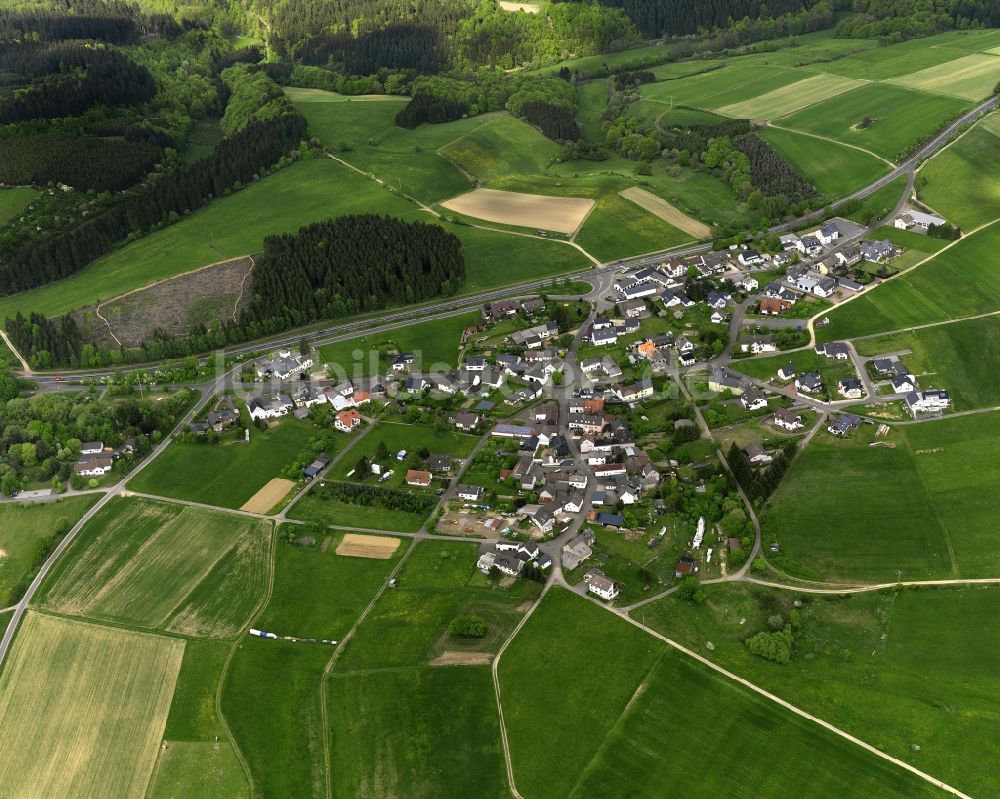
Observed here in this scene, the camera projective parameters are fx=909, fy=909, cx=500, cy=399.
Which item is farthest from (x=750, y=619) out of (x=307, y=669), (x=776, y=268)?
Answer: (x=776, y=268)

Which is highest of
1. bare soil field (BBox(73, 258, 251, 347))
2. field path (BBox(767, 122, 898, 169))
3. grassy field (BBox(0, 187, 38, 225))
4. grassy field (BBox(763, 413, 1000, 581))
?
field path (BBox(767, 122, 898, 169))

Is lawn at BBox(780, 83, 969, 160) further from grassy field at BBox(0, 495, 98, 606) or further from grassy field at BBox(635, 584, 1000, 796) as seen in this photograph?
grassy field at BBox(0, 495, 98, 606)

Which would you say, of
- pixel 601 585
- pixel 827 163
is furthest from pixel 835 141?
pixel 601 585

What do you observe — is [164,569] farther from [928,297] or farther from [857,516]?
[928,297]

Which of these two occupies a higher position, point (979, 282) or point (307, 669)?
point (979, 282)

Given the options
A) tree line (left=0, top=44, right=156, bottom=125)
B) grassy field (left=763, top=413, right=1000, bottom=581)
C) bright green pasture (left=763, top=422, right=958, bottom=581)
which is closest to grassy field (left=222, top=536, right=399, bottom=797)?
bright green pasture (left=763, top=422, right=958, bottom=581)

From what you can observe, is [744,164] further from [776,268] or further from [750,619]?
[750,619]
